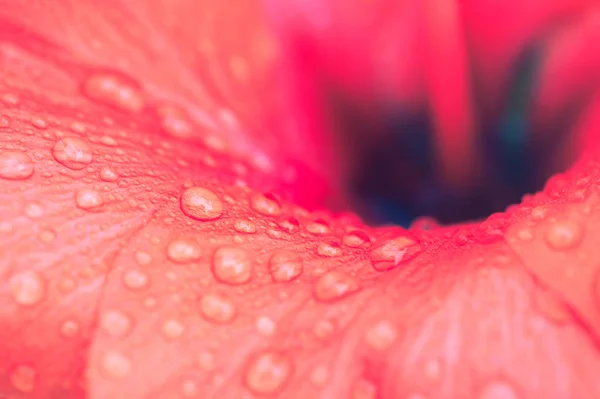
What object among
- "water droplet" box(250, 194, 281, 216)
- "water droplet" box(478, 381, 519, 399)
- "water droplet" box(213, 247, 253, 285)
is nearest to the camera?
"water droplet" box(478, 381, 519, 399)

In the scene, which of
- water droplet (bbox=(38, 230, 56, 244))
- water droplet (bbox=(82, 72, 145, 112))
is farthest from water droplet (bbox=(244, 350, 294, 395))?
water droplet (bbox=(82, 72, 145, 112))

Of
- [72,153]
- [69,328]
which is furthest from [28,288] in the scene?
[72,153]

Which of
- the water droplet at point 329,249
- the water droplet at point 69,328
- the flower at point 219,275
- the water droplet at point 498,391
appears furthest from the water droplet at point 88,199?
the water droplet at point 498,391

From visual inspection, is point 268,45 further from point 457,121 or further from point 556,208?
point 556,208

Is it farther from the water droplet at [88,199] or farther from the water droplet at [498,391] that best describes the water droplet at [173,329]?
the water droplet at [498,391]

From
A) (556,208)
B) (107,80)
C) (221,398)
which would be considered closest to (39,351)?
(221,398)

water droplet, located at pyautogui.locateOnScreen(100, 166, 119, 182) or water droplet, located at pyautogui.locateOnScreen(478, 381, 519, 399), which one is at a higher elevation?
water droplet, located at pyautogui.locateOnScreen(478, 381, 519, 399)

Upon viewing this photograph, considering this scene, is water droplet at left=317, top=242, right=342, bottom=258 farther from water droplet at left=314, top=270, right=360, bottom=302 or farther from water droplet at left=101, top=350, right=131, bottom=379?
water droplet at left=101, top=350, right=131, bottom=379
